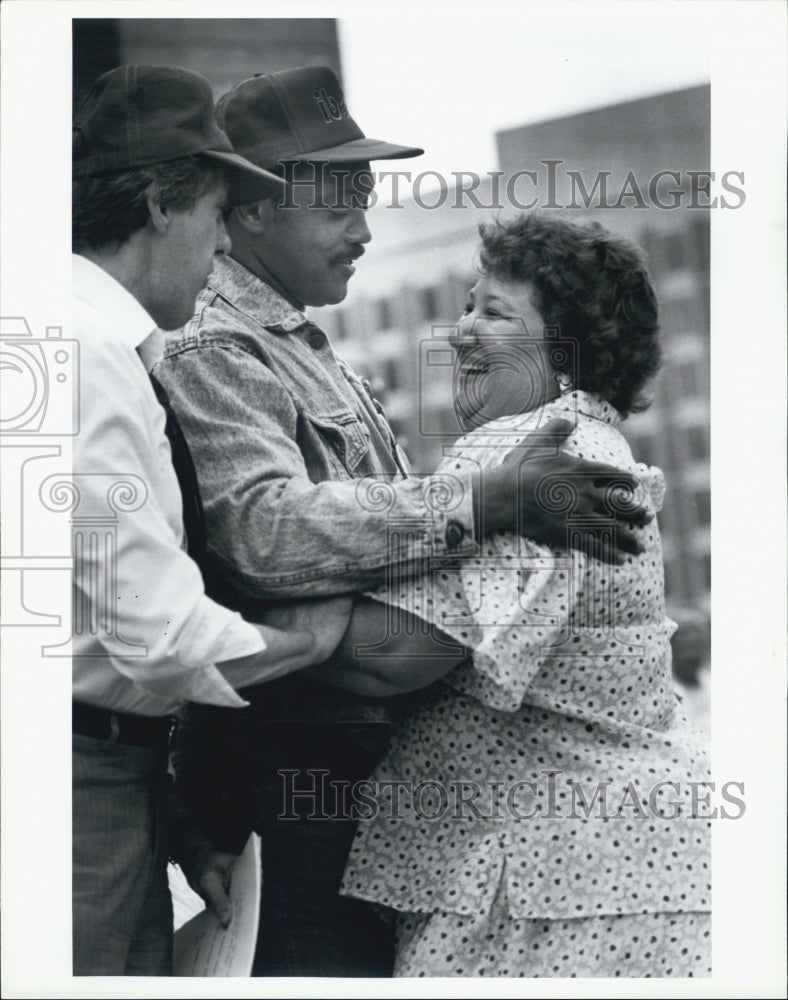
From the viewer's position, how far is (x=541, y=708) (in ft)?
9.30

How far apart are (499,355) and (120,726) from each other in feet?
4.43

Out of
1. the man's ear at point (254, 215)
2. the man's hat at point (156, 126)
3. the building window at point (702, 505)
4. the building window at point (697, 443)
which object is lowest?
the building window at point (702, 505)

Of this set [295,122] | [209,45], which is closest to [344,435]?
[295,122]

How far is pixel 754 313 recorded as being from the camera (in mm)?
3027

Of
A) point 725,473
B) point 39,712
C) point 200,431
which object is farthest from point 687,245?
point 39,712

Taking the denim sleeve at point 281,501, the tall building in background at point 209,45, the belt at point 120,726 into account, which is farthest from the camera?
the tall building in background at point 209,45

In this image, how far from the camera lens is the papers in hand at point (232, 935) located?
2.93 metres

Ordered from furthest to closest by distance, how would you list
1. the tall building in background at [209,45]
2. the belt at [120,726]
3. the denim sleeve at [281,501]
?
the tall building in background at [209,45] < the belt at [120,726] < the denim sleeve at [281,501]

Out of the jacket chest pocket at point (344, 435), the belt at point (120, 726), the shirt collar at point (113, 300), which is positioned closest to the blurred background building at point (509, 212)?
the jacket chest pocket at point (344, 435)

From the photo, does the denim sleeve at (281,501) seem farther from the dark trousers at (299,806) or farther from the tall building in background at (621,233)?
the dark trousers at (299,806)

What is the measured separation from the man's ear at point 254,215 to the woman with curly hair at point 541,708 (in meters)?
0.56

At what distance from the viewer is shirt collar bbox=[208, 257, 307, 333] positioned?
2879 millimetres

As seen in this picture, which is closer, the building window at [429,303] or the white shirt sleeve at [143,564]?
the white shirt sleeve at [143,564]

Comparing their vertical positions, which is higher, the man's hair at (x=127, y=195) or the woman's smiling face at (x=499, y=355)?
the man's hair at (x=127, y=195)
